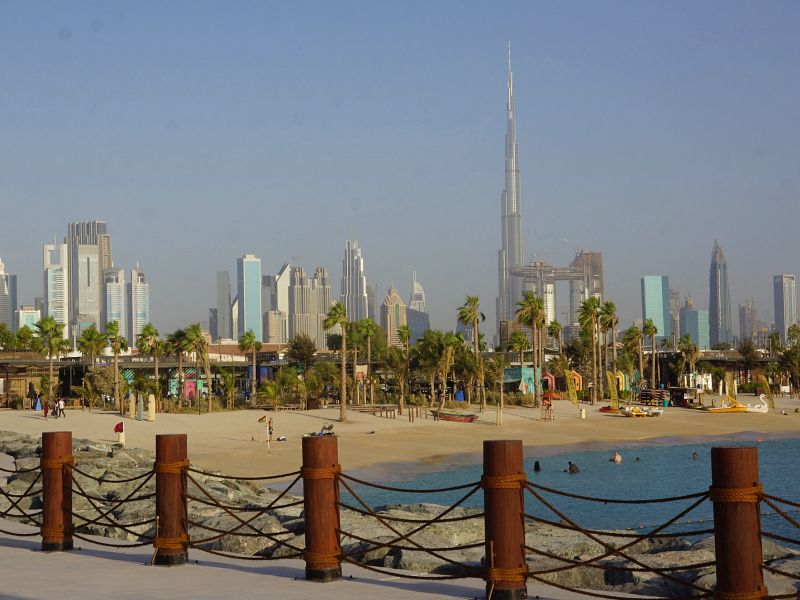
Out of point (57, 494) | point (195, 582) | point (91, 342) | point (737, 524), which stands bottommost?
point (195, 582)

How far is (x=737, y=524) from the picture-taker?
7.22 metres

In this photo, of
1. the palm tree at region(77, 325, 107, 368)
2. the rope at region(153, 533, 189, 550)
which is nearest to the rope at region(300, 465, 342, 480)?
the rope at region(153, 533, 189, 550)

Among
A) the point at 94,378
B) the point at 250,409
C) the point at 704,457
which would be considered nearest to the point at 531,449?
the point at 704,457

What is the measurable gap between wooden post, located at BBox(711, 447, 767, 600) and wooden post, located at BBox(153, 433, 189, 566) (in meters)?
5.10

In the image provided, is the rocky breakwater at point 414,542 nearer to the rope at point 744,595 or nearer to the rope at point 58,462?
the rope at point 58,462

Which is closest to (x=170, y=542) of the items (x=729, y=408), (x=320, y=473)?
(x=320, y=473)

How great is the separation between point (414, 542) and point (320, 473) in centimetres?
205

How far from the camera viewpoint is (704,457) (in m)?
46.2

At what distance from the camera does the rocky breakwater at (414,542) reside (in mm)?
10578

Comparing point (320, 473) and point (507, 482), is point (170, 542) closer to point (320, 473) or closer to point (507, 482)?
point (320, 473)

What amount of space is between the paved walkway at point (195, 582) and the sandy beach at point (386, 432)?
24.0m

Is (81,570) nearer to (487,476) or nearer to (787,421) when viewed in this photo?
(487,476)

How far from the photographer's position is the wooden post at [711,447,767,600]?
23.6 feet

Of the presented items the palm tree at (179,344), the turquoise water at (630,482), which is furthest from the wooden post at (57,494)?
the palm tree at (179,344)
